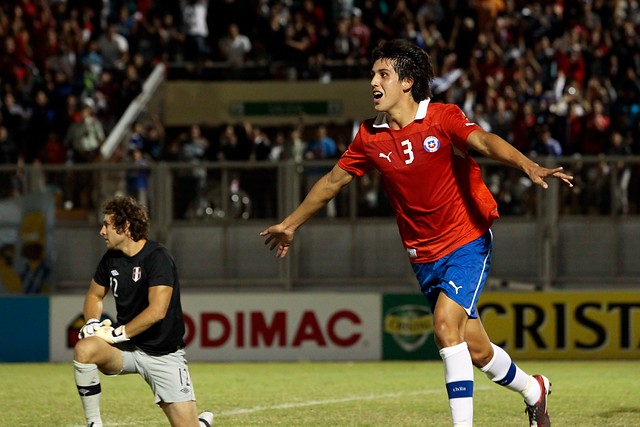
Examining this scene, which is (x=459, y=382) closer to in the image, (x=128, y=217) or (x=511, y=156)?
(x=511, y=156)

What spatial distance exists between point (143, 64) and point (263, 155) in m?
5.42

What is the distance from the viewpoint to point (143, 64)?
79.3 ft

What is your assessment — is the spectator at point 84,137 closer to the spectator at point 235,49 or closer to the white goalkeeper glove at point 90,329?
the spectator at point 235,49

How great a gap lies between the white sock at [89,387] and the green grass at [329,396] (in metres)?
1.75

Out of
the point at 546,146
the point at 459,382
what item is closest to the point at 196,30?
the point at 546,146

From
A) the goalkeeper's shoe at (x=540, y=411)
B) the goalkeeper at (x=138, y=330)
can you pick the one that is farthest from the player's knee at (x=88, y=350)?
the goalkeeper's shoe at (x=540, y=411)

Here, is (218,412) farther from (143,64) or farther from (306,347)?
(143,64)

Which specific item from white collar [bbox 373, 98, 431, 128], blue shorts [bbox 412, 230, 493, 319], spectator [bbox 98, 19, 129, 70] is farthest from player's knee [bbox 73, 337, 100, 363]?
spectator [bbox 98, 19, 129, 70]

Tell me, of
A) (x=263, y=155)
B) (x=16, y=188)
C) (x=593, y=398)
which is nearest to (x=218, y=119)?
(x=263, y=155)

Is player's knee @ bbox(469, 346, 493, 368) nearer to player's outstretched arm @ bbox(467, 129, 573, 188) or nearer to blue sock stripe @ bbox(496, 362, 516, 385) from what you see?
blue sock stripe @ bbox(496, 362, 516, 385)

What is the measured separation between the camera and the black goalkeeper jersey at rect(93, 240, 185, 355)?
26.4ft

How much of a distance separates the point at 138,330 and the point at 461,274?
1977 millimetres

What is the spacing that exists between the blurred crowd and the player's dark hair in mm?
10985

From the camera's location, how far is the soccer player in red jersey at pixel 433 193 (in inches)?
303
